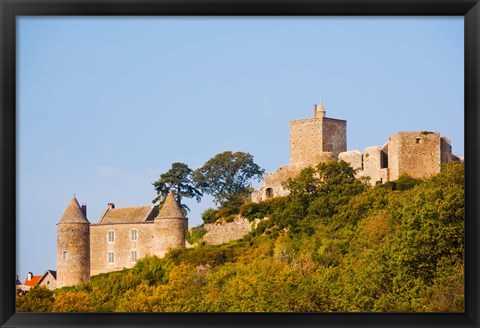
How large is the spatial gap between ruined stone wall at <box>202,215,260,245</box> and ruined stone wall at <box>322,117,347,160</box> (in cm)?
488

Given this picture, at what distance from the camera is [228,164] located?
48562mm

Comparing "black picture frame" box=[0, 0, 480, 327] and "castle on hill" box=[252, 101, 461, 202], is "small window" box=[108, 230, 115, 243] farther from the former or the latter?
"black picture frame" box=[0, 0, 480, 327]

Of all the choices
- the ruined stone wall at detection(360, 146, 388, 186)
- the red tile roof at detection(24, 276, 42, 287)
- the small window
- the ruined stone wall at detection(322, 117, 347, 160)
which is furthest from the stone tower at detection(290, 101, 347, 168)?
the red tile roof at detection(24, 276, 42, 287)

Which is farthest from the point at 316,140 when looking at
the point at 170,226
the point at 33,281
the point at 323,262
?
the point at 33,281

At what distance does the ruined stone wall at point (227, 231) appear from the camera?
139ft

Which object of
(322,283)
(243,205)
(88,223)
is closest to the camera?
(322,283)

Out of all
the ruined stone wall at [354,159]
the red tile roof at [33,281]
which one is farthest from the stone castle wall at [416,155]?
the red tile roof at [33,281]

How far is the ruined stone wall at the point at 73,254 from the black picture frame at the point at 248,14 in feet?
132

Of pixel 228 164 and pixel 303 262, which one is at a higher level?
pixel 228 164

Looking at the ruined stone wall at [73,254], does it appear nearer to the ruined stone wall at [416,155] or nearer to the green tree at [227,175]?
the green tree at [227,175]
